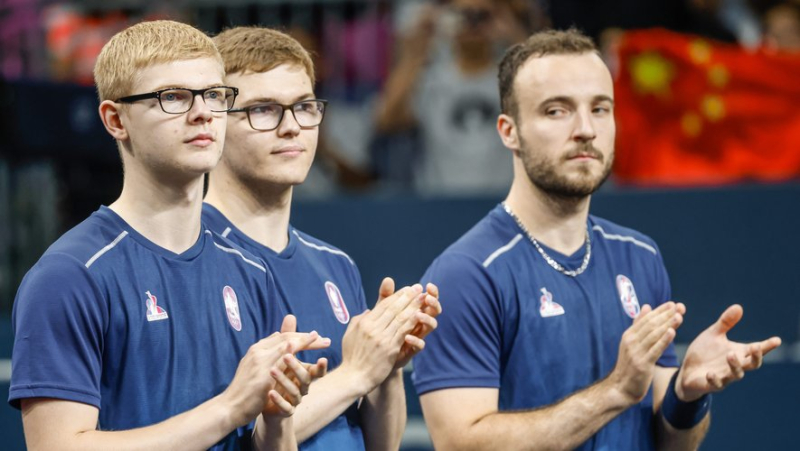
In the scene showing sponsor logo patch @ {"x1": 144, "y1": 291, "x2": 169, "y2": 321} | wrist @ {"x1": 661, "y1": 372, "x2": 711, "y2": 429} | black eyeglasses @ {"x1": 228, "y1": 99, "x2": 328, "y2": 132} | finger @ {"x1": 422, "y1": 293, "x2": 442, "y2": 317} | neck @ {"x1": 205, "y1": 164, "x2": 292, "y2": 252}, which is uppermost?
black eyeglasses @ {"x1": 228, "y1": 99, "x2": 328, "y2": 132}

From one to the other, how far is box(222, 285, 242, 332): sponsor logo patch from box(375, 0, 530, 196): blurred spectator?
367cm

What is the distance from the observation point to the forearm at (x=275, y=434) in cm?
319

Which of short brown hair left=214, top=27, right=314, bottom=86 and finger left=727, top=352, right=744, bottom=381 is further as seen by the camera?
short brown hair left=214, top=27, right=314, bottom=86

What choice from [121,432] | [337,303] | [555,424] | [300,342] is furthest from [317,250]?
[121,432]

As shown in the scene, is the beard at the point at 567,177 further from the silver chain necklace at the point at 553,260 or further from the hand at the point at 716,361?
the hand at the point at 716,361

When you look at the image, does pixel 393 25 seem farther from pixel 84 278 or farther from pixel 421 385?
pixel 84 278

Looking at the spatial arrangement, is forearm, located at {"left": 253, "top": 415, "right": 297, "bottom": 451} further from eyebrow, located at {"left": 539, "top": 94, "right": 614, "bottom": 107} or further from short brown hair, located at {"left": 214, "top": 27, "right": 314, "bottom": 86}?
eyebrow, located at {"left": 539, "top": 94, "right": 614, "bottom": 107}

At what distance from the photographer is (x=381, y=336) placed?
11.3 feet

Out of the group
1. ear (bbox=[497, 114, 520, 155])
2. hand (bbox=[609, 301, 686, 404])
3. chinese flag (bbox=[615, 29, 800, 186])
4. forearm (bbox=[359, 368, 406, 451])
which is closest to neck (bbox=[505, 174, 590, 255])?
ear (bbox=[497, 114, 520, 155])

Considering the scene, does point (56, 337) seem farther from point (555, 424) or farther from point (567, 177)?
point (567, 177)

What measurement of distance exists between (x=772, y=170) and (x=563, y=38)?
9.36 ft

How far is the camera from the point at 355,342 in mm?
3512

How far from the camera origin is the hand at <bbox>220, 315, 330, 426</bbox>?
117 inches

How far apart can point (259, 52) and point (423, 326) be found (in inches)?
40.1
